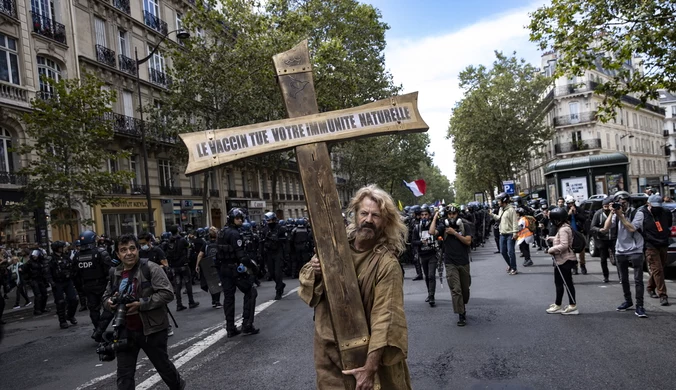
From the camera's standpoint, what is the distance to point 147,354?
4492 millimetres

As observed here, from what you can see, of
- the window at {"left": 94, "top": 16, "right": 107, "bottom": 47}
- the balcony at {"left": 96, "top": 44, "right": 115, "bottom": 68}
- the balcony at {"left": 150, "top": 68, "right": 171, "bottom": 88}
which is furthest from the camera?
the balcony at {"left": 150, "top": 68, "right": 171, "bottom": 88}

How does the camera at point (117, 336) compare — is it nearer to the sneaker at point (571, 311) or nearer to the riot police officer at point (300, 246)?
the sneaker at point (571, 311)

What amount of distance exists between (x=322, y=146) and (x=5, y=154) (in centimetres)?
1998

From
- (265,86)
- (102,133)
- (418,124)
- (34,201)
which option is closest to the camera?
(418,124)

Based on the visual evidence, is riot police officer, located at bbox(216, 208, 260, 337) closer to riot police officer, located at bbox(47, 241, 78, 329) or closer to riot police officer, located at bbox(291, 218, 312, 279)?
riot police officer, located at bbox(47, 241, 78, 329)

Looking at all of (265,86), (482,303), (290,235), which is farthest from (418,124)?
(265,86)

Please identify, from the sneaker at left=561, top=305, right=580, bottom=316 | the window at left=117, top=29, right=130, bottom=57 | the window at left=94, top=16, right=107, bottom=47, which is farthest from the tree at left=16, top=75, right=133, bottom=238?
the sneaker at left=561, top=305, right=580, bottom=316

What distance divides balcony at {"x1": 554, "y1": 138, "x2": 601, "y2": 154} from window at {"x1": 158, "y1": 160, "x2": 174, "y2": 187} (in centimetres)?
4129

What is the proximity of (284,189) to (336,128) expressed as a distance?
45.3 m

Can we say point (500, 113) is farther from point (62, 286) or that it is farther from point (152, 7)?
point (62, 286)

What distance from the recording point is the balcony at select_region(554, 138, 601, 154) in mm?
53406

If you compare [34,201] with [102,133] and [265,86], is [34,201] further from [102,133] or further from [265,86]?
[265,86]

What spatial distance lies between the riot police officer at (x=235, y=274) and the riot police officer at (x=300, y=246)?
618 centimetres

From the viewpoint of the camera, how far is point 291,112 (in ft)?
8.83
